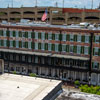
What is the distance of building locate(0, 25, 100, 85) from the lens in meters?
56.3

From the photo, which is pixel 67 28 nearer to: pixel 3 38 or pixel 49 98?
pixel 3 38

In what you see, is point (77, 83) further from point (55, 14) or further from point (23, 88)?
point (55, 14)

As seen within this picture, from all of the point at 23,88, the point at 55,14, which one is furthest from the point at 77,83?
the point at 55,14

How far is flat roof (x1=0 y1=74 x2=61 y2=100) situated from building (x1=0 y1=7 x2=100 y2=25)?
166ft

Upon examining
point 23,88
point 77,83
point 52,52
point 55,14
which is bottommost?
point 77,83

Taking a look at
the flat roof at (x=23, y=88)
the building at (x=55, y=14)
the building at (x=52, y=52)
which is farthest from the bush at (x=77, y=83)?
the building at (x=55, y=14)

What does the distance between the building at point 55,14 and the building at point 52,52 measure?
82.4ft

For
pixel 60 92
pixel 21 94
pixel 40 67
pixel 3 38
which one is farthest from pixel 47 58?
pixel 21 94

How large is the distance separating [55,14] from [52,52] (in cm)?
3083

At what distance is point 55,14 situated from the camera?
3482 inches

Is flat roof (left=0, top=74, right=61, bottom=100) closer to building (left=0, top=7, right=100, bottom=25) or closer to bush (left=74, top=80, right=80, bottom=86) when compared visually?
bush (left=74, top=80, right=80, bottom=86)

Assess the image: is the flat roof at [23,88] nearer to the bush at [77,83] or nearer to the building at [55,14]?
the bush at [77,83]

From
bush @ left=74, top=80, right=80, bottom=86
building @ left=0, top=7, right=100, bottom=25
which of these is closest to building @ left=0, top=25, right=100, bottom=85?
bush @ left=74, top=80, right=80, bottom=86

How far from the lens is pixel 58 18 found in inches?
3460
